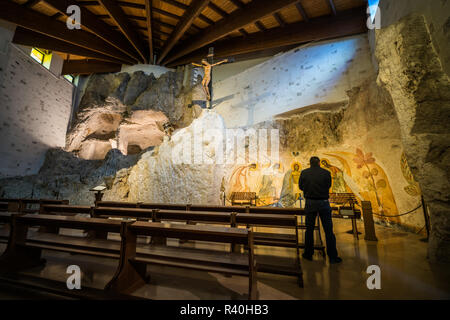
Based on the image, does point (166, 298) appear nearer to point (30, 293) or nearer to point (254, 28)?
point (30, 293)

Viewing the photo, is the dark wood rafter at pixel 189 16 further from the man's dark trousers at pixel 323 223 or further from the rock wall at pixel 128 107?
the man's dark trousers at pixel 323 223

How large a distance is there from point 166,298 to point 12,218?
6.88 feet

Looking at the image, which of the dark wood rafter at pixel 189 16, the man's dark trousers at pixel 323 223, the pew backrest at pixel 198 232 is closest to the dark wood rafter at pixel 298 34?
the dark wood rafter at pixel 189 16

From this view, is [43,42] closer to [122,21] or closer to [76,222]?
[122,21]

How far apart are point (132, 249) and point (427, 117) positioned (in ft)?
13.5

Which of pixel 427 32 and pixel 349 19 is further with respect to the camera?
pixel 349 19

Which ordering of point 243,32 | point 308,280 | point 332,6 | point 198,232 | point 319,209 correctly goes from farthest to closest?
1. point 243,32
2. point 332,6
3. point 319,209
4. point 308,280
5. point 198,232

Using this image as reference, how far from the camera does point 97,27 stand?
27.5 ft

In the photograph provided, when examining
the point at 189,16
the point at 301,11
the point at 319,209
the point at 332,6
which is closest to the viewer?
the point at 319,209

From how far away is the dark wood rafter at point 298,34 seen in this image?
6582 mm

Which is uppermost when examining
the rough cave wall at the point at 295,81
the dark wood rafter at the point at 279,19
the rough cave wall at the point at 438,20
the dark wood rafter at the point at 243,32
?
the dark wood rafter at the point at 243,32

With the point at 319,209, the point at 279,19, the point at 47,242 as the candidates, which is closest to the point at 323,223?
the point at 319,209

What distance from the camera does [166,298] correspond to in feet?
5.61
